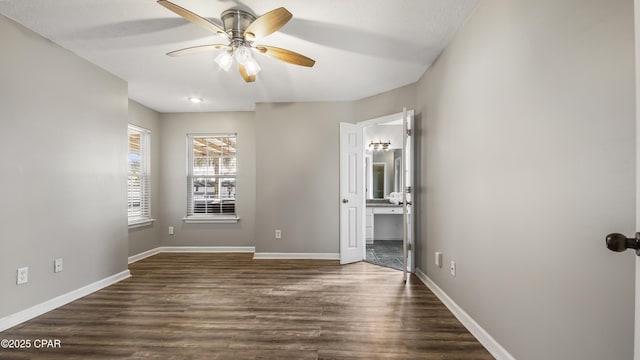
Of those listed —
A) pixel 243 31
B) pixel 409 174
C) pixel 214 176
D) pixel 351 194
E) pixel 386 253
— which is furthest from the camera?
pixel 214 176

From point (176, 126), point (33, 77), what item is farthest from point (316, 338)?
point (176, 126)

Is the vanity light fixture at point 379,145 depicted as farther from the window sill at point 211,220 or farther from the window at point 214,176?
the window sill at point 211,220

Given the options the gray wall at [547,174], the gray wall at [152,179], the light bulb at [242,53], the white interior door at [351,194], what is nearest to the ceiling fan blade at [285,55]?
the light bulb at [242,53]

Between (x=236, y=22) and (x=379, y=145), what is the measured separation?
13.9 ft

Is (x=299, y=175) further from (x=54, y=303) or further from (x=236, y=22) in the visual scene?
(x=54, y=303)

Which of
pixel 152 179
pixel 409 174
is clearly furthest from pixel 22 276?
pixel 409 174

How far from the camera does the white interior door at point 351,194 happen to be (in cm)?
422

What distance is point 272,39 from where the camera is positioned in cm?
258

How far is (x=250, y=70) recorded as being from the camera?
249cm

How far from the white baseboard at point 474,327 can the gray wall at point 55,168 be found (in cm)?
362

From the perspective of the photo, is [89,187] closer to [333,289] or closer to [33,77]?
[33,77]

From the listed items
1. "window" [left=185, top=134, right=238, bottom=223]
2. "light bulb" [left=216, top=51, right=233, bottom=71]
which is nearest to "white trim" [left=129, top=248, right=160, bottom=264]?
"window" [left=185, top=134, right=238, bottom=223]

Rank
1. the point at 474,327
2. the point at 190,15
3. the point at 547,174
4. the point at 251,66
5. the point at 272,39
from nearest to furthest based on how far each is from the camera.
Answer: the point at 547,174, the point at 190,15, the point at 474,327, the point at 251,66, the point at 272,39

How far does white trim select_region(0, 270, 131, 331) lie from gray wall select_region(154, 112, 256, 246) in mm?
1557
